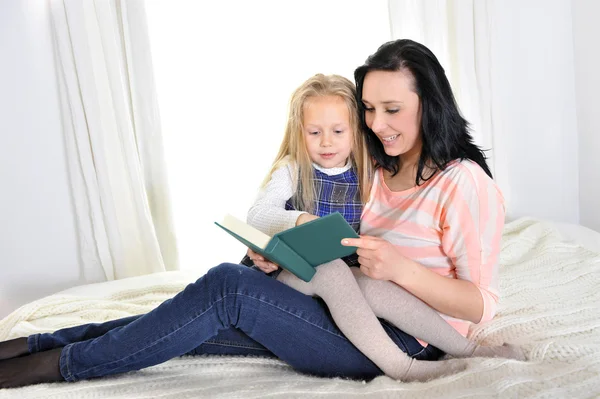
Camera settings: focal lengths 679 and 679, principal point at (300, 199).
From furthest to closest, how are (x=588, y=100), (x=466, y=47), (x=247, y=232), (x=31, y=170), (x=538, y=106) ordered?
(x=538, y=106), (x=588, y=100), (x=466, y=47), (x=31, y=170), (x=247, y=232)

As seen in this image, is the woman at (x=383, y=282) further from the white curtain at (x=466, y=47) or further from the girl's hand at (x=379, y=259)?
the white curtain at (x=466, y=47)

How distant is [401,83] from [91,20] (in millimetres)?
1690

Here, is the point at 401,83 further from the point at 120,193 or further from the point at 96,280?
the point at 96,280

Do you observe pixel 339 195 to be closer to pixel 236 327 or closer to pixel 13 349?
pixel 236 327

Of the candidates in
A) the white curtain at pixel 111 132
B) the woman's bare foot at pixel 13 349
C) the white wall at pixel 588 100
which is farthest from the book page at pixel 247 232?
the white wall at pixel 588 100

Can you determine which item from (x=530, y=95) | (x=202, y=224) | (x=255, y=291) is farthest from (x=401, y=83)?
(x=530, y=95)

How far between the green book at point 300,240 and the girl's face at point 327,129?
45cm

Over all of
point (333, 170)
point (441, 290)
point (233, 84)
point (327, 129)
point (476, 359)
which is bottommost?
point (476, 359)

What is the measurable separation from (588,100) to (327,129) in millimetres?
2193

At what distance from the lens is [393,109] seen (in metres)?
Result: 1.72

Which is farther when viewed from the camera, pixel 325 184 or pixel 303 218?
pixel 325 184

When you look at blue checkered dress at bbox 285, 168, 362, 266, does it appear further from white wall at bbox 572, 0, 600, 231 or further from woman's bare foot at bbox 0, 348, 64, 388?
white wall at bbox 572, 0, 600, 231

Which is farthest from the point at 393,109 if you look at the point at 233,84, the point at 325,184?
the point at 233,84

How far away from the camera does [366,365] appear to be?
1607 mm
